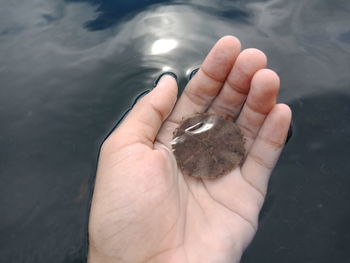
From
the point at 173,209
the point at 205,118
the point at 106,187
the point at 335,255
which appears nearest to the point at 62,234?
the point at 106,187

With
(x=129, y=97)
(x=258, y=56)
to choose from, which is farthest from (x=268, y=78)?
(x=129, y=97)

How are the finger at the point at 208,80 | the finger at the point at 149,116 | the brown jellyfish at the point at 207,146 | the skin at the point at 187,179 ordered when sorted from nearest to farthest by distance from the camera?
the skin at the point at 187,179 < the finger at the point at 149,116 < the finger at the point at 208,80 < the brown jellyfish at the point at 207,146

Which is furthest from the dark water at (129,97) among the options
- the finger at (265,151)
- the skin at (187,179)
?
the skin at (187,179)

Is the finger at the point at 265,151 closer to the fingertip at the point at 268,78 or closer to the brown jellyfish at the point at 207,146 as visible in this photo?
the brown jellyfish at the point at 207,146

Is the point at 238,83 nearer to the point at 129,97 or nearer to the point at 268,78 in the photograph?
the point at 268,78

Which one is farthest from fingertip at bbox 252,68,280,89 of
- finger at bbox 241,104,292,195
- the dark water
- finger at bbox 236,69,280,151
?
the dark water

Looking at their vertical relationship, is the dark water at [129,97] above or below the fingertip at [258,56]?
below
